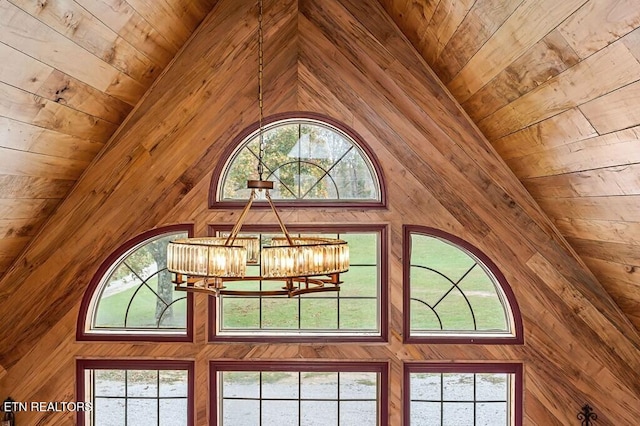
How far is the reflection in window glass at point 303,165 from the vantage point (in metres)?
4.00

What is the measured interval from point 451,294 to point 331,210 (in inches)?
43.3

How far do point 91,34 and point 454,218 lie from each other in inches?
101

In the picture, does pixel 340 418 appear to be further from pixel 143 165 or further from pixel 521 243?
pixel 143 165

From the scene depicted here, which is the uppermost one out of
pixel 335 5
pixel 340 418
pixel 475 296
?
pixel 335 5

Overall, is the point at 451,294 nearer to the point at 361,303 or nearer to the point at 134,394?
the point at 361,303

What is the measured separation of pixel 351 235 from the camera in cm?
401

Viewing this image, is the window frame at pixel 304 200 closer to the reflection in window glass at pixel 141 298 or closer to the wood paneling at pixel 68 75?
the reflection in window glass at pixel 141 298

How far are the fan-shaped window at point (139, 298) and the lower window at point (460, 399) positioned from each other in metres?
1.81

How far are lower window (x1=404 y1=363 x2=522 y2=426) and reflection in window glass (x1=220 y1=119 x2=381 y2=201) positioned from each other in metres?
1.47

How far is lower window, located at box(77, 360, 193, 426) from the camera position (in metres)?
4.01

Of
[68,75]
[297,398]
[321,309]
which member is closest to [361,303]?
[321,309]

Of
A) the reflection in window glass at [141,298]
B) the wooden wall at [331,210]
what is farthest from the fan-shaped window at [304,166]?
the reflection in window glass at [141,298]

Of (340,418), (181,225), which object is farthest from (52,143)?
(340,418)

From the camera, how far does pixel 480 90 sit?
10.5 ft
